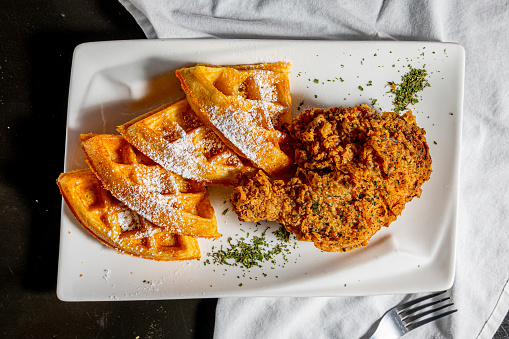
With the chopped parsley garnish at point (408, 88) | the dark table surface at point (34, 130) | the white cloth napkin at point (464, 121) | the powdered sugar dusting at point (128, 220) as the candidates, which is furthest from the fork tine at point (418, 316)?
the dark table surface at point (34, 130)

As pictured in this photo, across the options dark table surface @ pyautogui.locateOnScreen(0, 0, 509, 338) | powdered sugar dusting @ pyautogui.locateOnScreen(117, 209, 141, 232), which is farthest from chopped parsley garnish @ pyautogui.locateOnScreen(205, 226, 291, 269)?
dark table surface @ pyautogui.locateOnScreen(0, 0, 509, 338)

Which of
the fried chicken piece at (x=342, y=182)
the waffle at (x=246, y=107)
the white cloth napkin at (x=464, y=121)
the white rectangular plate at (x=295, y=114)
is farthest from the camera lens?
the white cloth napkin at (x=464, y=121)

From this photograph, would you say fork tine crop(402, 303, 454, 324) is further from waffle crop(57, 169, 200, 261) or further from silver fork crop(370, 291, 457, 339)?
waffle crop(57, 169, 200, 261)

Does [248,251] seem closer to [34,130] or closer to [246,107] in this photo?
[246,107]

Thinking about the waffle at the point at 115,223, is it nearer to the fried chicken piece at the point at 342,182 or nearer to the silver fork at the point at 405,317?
the fried chicken piece at the point at 342,182

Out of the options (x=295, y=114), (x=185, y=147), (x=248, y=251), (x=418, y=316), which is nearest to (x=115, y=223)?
(x=185, y=147)

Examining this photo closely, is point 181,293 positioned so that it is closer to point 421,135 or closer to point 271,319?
point 271,319
